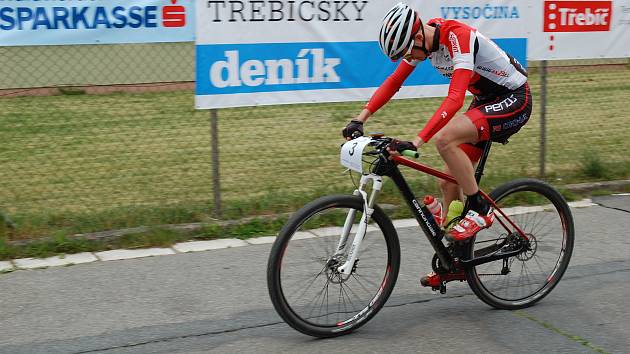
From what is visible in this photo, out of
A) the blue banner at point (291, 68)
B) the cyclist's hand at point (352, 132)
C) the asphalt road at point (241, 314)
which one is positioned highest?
the blue banner at point (291, 68)

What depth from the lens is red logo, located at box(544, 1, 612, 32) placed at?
8188 mm

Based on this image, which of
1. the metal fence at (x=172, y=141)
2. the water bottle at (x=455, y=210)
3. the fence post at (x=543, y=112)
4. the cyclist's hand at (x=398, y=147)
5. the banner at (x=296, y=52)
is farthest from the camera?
the fence post at (x=543, y=112)

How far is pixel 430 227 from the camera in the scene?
15.6 ft

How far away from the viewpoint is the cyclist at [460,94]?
14.8 feet

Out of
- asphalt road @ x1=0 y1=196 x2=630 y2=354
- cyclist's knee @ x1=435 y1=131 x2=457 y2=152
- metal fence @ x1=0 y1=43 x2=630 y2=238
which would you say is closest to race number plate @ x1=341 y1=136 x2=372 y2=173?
cyclist's knee @ x1=435 y1=131 x2=457 y2=152

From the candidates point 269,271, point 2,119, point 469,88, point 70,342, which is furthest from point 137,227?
point 2,119

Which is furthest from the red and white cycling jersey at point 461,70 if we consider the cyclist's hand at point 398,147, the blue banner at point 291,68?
the blue banner at point 291,68

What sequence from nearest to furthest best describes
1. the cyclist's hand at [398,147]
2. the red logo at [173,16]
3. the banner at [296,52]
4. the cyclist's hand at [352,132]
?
the cyclist's hand at [398,147] < the cyclist's hand at [352,132] < the red logo at [173,16] < the banner at [296,52]

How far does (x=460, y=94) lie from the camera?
14.8 ft

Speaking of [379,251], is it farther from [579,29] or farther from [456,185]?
[579,29]

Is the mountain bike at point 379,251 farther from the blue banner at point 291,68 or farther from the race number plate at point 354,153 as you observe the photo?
the blue banner at point 291,68

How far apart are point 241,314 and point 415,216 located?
1.23m

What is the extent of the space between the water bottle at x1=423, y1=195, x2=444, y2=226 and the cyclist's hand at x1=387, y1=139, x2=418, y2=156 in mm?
518

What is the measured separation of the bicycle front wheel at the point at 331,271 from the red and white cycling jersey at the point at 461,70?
63cm
